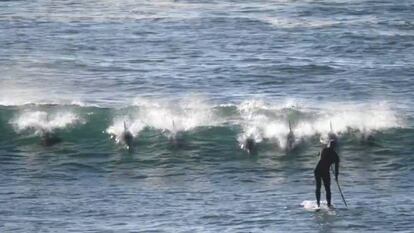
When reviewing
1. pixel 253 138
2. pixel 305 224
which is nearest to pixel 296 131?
pixel 253 138

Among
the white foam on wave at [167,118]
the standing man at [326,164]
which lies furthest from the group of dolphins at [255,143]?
the standing man at [326,164]

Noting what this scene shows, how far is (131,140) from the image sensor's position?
29.1 meters

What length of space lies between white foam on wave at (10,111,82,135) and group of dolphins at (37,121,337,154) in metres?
0.34

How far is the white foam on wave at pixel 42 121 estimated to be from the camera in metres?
30.0

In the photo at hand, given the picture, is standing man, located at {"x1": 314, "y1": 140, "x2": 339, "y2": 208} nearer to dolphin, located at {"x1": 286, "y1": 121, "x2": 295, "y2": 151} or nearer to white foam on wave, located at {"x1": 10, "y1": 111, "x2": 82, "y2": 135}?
dolphin, located at {"x1": 286, "y1": 121, "x2": 295, "y2": 151}

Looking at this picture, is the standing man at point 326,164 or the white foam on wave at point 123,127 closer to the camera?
the standing man at point 326,164

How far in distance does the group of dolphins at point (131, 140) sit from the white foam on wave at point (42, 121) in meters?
0.34

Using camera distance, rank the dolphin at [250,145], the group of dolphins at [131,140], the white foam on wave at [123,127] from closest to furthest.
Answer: the dolphin at [250,145] < the group of dolphins at [131,140] < the white foam on wave at [123,127]

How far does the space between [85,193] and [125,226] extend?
9.52ft

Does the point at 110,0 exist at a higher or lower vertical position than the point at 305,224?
lower

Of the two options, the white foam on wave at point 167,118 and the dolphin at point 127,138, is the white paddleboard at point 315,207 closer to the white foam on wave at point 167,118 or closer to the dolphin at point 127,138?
the dolphin at point 127,138

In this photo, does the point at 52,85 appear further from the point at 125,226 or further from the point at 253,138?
the point at 125,226

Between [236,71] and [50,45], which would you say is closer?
[236,71]

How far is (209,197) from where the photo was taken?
24.1m
